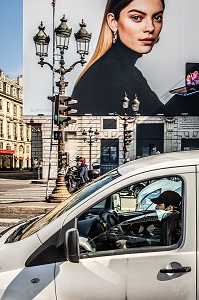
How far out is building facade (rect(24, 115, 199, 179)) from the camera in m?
37.9

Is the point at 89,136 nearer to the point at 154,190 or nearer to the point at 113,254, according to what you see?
the point at 154,190

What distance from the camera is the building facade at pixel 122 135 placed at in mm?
→ 37938

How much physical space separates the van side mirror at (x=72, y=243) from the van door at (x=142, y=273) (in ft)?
0.40

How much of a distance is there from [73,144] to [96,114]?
3819 millimetres

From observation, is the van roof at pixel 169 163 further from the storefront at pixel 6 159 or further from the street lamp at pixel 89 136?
the storefront at pixel 6 159

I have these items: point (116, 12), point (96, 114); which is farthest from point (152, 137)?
point (116, 12)

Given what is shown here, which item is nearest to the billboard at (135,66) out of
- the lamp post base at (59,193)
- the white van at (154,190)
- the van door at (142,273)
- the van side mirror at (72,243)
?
the lamp post base at (59,193)

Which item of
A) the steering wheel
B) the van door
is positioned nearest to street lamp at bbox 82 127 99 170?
the steering wheel

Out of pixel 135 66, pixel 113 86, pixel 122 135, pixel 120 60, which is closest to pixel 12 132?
pixel 113 86

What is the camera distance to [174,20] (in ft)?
127

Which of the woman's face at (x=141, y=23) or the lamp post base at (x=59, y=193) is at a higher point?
the woman's face at (x=141, y=23)

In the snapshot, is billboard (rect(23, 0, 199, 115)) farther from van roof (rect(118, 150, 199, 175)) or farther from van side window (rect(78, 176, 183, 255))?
van roof (rect(118, 150, 199, 175))

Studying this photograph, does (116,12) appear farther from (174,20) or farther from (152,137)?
(152,137)

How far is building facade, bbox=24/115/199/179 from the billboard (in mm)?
895
